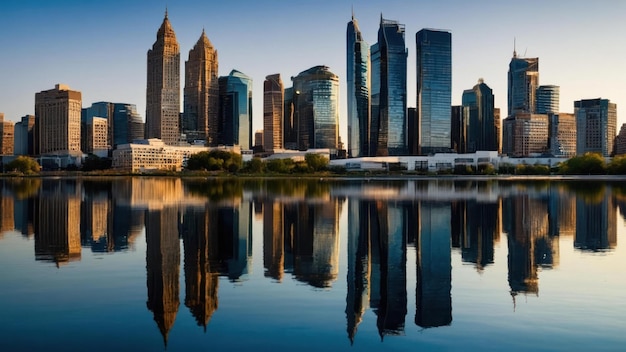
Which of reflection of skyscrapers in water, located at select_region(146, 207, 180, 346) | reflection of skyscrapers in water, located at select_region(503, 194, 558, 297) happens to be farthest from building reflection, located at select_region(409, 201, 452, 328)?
reflection of skyscrapers in water, located at select_region(146, 207, 180, 346)

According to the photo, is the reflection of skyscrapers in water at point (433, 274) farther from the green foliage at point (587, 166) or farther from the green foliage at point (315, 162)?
the green foliage at point (315, 162)

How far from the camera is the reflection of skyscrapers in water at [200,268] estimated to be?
1551 centimetres

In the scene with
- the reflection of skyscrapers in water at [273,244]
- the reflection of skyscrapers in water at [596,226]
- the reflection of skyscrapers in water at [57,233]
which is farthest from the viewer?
the reflection of skyscrapers in water at [596,226]

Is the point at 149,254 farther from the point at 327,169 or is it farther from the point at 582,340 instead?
the point at 327,169

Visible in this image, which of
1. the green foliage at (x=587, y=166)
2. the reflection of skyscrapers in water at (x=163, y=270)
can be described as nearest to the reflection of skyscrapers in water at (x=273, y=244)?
the reflection of skyscrapers in water at (x=163, y=270)

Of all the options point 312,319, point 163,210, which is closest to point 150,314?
point 312,319

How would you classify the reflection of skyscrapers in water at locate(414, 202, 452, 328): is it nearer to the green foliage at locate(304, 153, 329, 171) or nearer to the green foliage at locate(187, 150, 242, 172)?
the green foliage at locate(304, 153, 329, 171)

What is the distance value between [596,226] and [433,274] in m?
19.8

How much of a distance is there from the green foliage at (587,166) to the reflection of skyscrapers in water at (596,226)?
103199 millimetres

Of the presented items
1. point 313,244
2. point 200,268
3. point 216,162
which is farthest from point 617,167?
point 200,268

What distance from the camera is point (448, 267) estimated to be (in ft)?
71.0

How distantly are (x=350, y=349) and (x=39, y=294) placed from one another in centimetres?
972

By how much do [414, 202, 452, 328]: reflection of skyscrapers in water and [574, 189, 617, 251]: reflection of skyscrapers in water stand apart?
679 cm

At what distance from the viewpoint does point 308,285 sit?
60.9 feet
